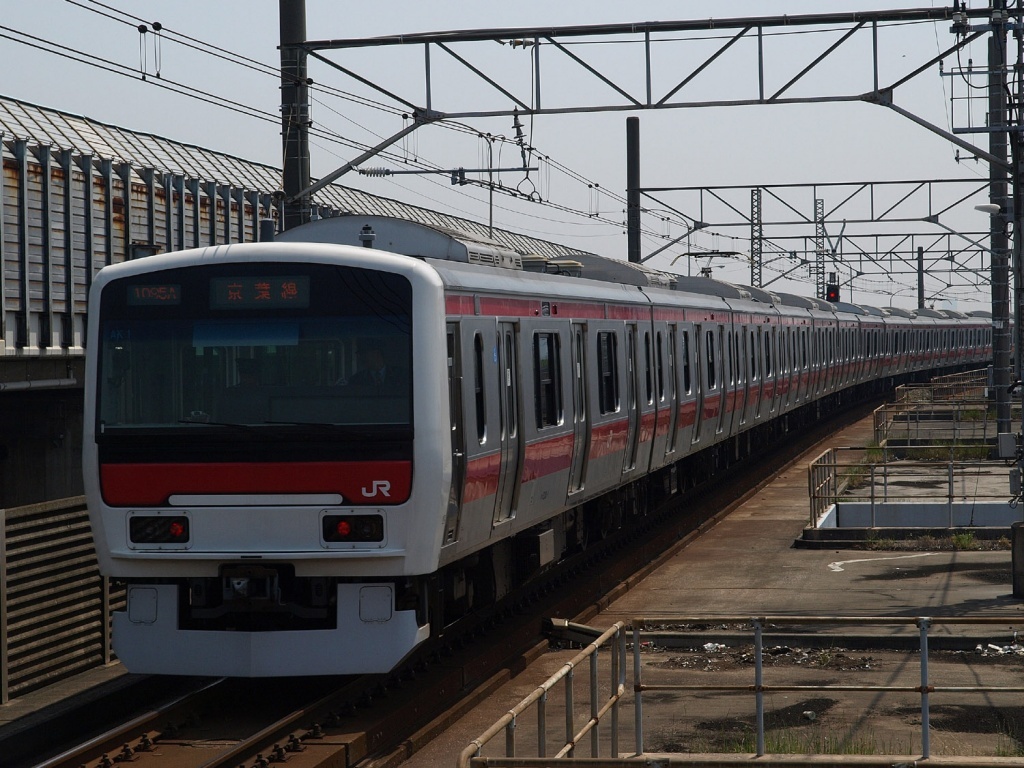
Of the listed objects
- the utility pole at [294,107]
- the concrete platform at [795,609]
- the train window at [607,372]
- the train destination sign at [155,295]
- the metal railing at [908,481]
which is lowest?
the concrete platform at [795,609]

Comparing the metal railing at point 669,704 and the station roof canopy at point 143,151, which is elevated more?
the station roof canopy at point 143,151

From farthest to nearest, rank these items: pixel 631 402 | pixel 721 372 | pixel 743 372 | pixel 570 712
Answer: pixel 743 372 → pixel 721 372 → pixel 631 402 → pixel 570 712

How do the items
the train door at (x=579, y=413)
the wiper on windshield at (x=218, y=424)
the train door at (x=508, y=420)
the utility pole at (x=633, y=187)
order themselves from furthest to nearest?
1. the utility pole at (x=633, y=187)
2. the train door at (x=579, y=413)
3. the train door at (x=508, y=420)
4. the wiper on windshield at (x=218, y=424)

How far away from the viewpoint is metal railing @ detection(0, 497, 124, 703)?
392 inches

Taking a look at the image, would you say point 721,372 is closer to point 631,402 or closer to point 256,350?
point 631,402

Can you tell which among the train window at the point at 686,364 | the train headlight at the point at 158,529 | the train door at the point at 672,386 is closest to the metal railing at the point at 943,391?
the train window at the point at 686,364

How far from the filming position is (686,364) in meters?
19.4

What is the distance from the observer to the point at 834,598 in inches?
545

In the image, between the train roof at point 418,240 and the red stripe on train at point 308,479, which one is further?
the train roof at point 418,240

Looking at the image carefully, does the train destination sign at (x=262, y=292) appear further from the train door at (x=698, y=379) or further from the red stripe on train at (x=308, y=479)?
the train door at (x=698, y=379)

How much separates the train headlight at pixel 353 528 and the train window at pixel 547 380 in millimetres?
3094

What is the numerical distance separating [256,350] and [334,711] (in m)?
2.21

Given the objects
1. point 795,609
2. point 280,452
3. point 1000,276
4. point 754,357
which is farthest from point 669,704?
point 754,357

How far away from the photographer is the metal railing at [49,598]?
995 cm
